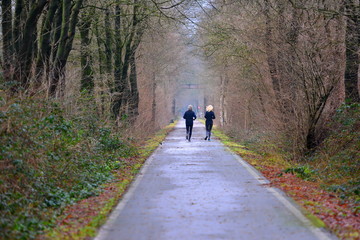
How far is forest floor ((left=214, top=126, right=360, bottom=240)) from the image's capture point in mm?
8062

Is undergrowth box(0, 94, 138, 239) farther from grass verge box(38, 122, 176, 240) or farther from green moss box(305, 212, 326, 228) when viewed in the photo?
green moss box(305, 212, 326, 228)

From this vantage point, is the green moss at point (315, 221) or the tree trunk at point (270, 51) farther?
the tree trunk at point (270, 51)

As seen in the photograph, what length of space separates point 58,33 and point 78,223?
35.8 ft

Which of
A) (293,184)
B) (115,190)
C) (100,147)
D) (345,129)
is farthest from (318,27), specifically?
(115,190)

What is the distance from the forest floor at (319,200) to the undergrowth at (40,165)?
3.93 m

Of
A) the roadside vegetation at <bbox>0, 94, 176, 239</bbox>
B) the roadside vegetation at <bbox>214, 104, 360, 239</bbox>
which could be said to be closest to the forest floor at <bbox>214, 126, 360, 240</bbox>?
the roadside vegetation at <bbox>214, 104, 360, 239</bbox>

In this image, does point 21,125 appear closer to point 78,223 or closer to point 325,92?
point 78,223

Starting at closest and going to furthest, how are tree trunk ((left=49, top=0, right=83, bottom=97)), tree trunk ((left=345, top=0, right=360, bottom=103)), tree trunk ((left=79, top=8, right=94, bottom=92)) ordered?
1. tree trunk ((left=49, top=0, right=83, bottom=97))
2. tree trunk ((left=345, top=0, right=360, bottom=103))
3. tree trunk ((left=79, top=8, right=94, bottom=92))

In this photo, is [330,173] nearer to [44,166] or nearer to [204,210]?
[204,210]

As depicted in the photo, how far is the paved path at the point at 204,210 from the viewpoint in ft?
25.1

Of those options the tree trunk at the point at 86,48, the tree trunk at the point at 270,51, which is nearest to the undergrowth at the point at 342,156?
the tree trunk at the point at 270,51

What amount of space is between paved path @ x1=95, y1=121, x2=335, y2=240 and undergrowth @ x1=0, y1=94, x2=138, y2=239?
1.02 metres

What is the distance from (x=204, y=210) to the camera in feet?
30.4

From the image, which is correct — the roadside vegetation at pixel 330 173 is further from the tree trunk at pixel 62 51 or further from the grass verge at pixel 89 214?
the tree trunk at pixel 62 51
